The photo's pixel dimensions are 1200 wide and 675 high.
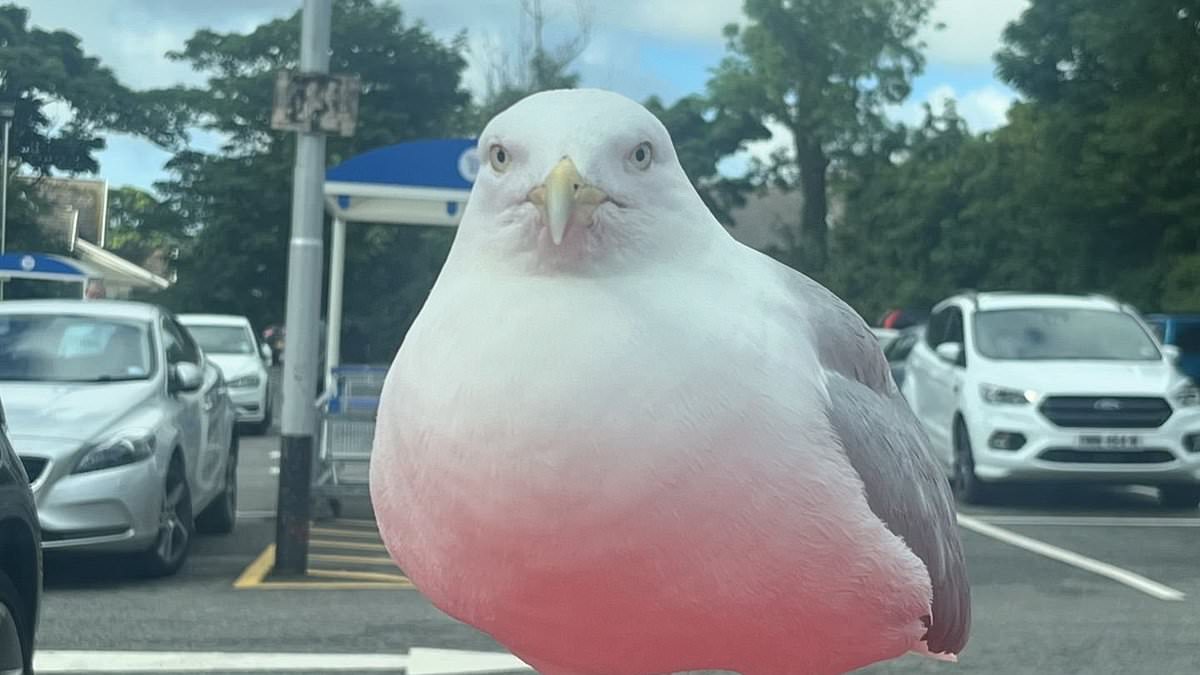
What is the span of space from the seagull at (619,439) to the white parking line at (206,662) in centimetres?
462

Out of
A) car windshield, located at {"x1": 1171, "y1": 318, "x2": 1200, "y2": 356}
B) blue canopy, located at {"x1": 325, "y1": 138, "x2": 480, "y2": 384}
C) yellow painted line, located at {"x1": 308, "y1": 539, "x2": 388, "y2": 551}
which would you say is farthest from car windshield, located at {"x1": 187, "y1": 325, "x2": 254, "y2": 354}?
car windshield, located at {"x1": 1171, "y1": 318, "x2": 1200, "y2": 356}

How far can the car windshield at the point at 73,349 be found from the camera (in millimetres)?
9156

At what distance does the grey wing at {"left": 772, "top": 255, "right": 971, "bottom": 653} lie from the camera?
2.19m

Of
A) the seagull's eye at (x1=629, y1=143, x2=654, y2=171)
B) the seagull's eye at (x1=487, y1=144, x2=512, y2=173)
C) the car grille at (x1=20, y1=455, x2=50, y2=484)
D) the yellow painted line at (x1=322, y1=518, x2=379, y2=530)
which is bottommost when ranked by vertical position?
the yellow painted line at (x1=322, y1=518, x2=379, y2=530)

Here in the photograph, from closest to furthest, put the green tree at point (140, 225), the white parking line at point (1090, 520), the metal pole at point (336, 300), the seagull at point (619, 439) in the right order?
the seagull at point (619, 439) → the green tree at point (140, 225) → the white parking line at point (1090, 520) → the metal pole at point (336, 300)

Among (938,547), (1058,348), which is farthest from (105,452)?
(1058,348)

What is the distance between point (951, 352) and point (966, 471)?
962 millimetres

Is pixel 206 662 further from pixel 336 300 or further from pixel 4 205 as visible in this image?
pixel 336 300

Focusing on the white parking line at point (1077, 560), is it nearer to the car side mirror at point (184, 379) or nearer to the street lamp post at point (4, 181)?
the car side mirror at point (184, 379)

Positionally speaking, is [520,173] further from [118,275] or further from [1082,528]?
[1082,528]

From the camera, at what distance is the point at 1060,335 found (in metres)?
13.6

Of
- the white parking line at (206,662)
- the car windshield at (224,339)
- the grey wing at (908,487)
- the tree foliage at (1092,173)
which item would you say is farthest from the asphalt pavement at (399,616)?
the tree foliage at (1092,173)

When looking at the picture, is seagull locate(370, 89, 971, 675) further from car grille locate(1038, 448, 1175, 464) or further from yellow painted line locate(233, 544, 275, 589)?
car grille locate(1038, 448, 1175, 464)

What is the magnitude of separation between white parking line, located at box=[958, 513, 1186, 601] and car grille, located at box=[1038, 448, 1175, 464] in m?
0.96
